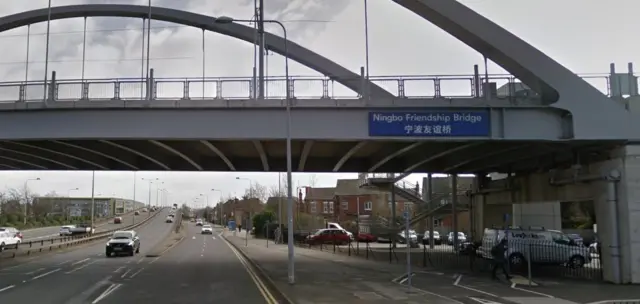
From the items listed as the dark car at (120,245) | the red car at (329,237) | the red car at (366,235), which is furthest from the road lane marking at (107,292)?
the red car at (366,235)

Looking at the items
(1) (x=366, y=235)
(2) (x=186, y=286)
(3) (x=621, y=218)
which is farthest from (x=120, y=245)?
(3) (x=621, y=218)

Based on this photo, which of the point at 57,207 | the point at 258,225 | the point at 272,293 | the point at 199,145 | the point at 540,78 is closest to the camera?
the point at 272,293

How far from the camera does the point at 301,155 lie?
30.3 m

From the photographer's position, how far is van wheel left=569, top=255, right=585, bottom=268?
27.1 m

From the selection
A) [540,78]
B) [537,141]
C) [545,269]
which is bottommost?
[545,269]

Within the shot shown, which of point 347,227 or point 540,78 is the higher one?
point 540,78

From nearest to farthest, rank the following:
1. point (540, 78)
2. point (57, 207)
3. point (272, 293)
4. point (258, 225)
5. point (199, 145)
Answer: point (272, 293) → point (540, 78) → point (199, 145) → point (258, 225) → point (57, 207)

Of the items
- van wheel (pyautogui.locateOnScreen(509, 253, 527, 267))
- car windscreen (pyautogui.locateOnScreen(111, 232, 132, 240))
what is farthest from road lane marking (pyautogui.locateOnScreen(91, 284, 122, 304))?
car windscreen (pyautogui.locateOnScreen(111, 232, 132, 240))

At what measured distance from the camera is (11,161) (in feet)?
113

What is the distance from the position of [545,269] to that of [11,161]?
101 ft

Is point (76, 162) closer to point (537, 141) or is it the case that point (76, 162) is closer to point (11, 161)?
point (11, 161)

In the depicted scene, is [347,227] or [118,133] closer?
[118,133]

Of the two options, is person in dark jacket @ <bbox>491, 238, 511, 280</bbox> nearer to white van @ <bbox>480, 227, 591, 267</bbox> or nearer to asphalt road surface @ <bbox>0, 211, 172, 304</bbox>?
white van @ <bbox>480, 227, 591, 267</bbox>

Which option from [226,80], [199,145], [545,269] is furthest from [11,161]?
[545,269]
